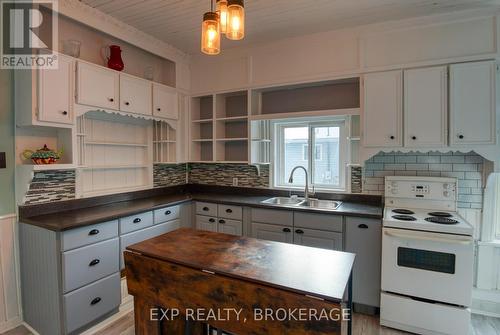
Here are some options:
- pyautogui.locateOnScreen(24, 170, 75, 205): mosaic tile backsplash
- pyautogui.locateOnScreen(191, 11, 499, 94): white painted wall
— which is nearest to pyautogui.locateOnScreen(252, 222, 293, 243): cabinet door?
pyautogui.locateOnScreen(191, 11, 499, 94): white painted wall

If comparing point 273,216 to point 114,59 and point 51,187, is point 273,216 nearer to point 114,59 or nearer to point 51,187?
point 51,187

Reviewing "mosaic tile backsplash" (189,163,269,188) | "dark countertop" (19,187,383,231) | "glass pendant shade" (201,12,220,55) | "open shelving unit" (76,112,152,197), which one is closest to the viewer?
"glass pendant shade" (201,12,220,55)

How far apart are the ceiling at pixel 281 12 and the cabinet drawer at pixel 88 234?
1.94m

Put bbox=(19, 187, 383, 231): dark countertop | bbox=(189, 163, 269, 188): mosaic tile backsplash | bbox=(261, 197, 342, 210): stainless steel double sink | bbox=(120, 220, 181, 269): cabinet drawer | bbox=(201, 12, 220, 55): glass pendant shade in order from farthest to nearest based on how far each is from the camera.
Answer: bbox=(189, 163, 269, 188): mosaic tile backsplash → bbox=(261, 197, 342, 210): stainless steel double sink → bbox=(120, 220, 181, 269): cabinet drawer → bbox=(19, 187, 383, 231): dark countertop → bbox=(201, 12, 220, 55): glass pendant shade

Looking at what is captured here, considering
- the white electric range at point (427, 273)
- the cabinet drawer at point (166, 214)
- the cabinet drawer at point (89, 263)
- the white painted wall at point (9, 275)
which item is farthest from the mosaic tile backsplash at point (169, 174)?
the white electric range at point (427, 273)

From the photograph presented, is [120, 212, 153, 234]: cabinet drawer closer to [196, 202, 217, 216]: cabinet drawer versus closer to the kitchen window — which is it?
[196, 202, 217, 216]: cabinet drawer

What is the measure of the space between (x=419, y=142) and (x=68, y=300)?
318 cm

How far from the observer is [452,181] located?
2512 millimetres

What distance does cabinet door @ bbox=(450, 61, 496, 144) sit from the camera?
2264mm

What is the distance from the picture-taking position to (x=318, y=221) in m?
2.62

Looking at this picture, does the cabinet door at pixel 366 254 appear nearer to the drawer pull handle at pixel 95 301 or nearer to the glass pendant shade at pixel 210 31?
the glass pendant shade at pixel 210 31

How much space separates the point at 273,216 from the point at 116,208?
1.56 meters

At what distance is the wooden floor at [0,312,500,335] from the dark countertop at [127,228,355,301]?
100cm

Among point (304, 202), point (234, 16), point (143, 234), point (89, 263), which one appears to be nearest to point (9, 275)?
point (89, 263)
